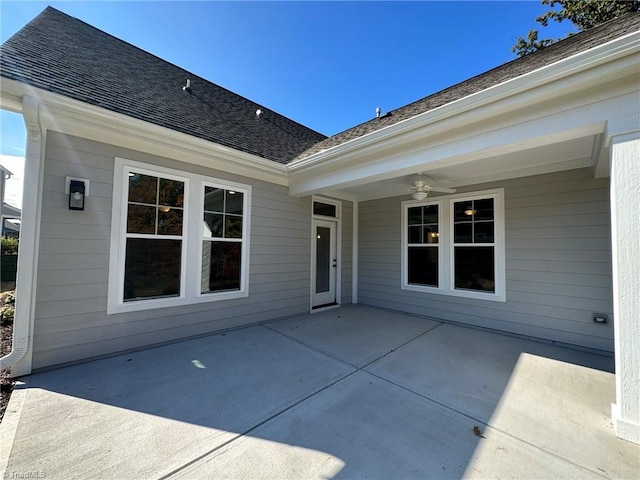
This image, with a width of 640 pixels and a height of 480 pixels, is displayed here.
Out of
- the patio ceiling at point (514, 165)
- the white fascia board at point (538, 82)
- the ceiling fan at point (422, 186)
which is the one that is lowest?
the ceiling fan at point (422, 186)

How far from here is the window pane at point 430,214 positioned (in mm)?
5508

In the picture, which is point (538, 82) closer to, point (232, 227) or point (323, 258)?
point (232, 227)

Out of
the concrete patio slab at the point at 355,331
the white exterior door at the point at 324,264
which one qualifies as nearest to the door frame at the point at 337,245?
the white exterior door at the point at 324,264

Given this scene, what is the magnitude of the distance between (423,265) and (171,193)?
195 inches

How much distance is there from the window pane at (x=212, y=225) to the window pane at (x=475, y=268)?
448 cm

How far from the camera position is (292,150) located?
6.09 meters

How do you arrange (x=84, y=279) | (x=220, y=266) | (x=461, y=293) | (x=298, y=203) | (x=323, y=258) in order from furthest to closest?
(x=323, y=258), (x=298, y=203), (x=461, y=293), (x=220, y=266), (x=84, y=279)

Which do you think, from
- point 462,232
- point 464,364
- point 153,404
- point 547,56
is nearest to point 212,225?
point 153,404

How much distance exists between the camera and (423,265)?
564cm

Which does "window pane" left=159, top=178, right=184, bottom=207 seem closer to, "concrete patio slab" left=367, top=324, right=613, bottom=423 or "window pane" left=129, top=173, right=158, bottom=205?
"window pane" left=129, top=173, right=158, bottom=205

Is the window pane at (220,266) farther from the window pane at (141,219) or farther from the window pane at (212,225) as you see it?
the window pane at (141,219)

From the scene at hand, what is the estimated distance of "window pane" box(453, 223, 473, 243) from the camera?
5.03m

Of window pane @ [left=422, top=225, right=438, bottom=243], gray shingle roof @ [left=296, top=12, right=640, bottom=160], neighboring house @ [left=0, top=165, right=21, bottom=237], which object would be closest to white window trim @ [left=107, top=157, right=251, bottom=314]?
neighboring house @ [left=0, top=165, right=21, bottom=237]

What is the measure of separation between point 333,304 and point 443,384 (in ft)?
12.2
